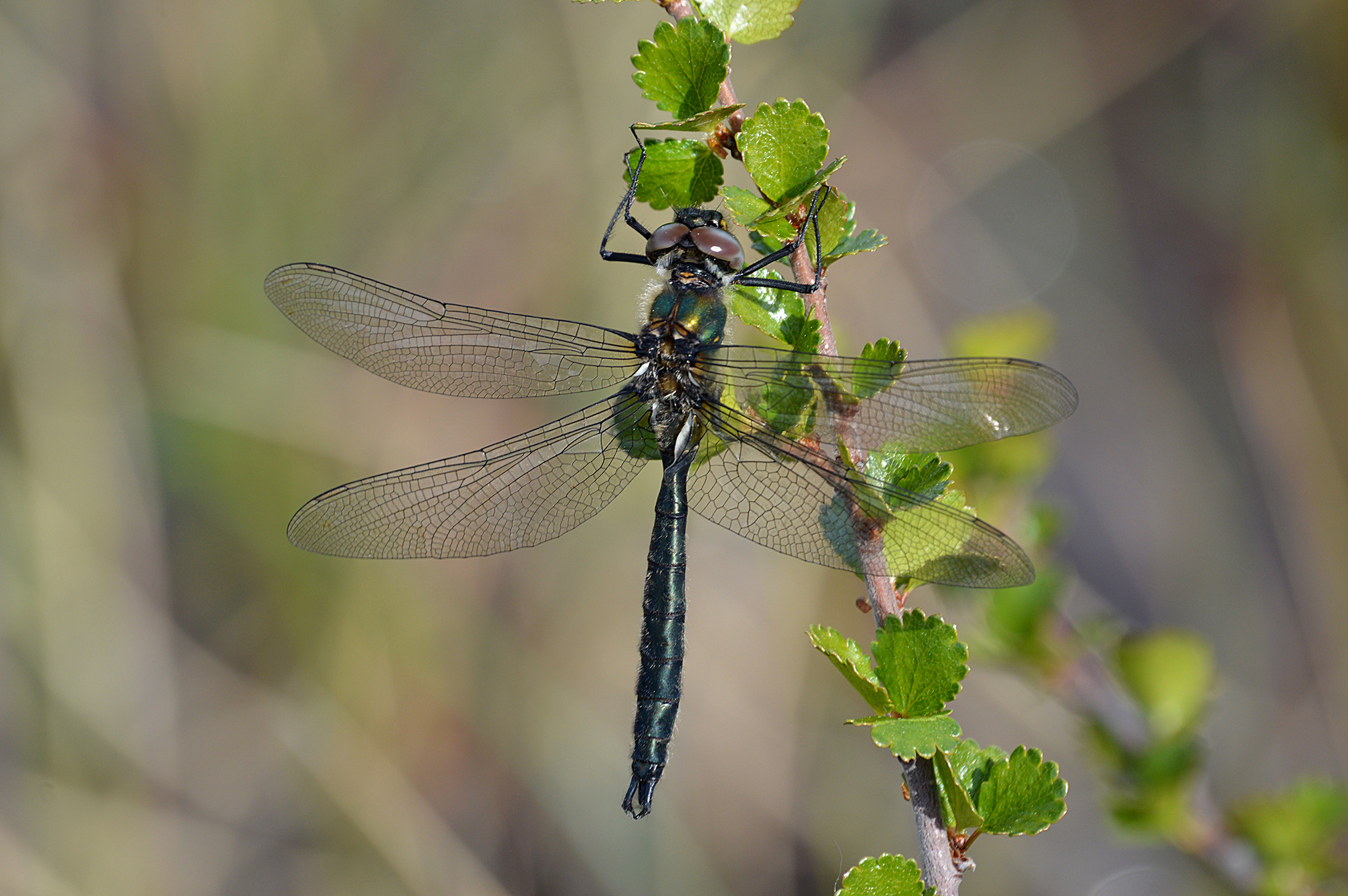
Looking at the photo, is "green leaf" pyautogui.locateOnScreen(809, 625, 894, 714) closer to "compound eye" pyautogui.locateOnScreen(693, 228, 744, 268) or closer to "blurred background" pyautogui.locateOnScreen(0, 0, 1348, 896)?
"compound eye" pyautogui.locateOnScreen(693, 228, 744, 268)

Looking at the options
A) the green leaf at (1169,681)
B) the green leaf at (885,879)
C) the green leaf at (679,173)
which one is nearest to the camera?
the green leaf at (885,879)

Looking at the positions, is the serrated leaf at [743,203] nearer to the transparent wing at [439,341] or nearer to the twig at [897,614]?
the twig at [897,614]

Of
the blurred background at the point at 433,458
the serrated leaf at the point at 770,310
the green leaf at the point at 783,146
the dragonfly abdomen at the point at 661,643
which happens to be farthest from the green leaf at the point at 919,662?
the blurred background at the point at 433,458

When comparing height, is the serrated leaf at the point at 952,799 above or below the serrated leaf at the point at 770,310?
below

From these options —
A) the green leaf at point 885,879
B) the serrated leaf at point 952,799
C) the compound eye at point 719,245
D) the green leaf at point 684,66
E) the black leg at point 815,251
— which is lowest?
the green leaf at point 885,879

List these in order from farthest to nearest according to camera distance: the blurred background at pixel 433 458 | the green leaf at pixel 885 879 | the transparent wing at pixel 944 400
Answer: the blurred background at pixel 433 458 → the transparent wing at pixel 944 400 → the green leaf at pixel 885 879

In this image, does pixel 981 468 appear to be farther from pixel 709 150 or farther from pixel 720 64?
pixel 720 64

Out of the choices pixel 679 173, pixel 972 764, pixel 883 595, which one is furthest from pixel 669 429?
pixel 972 764
